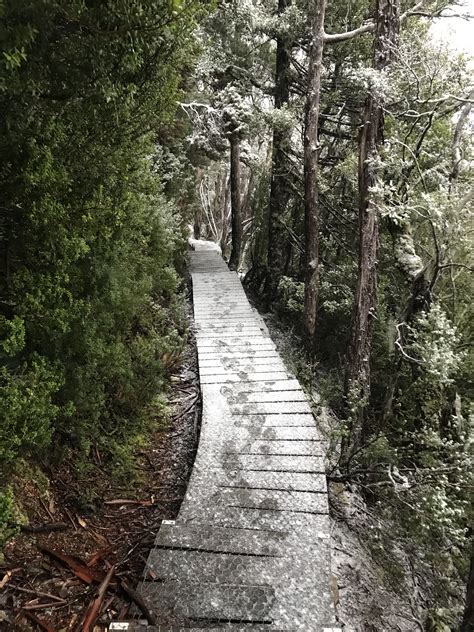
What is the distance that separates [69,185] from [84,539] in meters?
2.47

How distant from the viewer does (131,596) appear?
2.41 meters

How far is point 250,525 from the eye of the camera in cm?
302

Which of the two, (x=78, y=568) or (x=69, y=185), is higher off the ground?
(x=69, y=185)

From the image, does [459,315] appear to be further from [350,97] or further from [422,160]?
[350,97]

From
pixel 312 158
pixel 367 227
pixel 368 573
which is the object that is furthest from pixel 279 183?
pixel 368 573

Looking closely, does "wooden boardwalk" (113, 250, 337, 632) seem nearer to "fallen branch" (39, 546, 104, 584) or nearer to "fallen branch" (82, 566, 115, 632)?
"fallen branch" (82, 566, 115, 632)

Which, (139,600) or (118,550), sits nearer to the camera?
(139,600)

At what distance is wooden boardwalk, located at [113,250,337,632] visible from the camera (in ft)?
7.76

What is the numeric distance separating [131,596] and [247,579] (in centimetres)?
69

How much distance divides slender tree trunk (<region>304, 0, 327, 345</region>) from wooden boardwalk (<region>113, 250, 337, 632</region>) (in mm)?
2954

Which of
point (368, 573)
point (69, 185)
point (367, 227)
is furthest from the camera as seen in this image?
point (367, 227)

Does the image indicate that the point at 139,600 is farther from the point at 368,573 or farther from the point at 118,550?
the point at 368,573

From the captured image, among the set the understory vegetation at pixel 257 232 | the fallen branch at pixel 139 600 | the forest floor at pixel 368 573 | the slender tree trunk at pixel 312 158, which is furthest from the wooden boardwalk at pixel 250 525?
the slender tree trunk at pixel 312 158

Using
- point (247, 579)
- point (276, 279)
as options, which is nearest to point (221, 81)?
point (276, 279)
